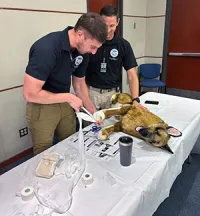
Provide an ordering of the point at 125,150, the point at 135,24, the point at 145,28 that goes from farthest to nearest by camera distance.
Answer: the point at 145,28, the point at 135,24, the point at 125,150

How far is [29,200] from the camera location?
2.97 ft

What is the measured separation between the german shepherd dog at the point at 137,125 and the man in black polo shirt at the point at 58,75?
0.22 meters

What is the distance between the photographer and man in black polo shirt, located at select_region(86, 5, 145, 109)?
193 centimetres

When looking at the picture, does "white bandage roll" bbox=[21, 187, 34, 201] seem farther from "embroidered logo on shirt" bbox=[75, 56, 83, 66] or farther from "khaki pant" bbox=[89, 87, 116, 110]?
Result: "khaki pant" bbox=[89, 87, 116, 110]

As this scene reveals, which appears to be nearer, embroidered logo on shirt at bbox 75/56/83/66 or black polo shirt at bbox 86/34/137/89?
embroidered logo on shirt at bbox 75/56/83/66

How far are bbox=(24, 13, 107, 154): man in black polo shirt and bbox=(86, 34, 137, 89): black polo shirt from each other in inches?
14.3

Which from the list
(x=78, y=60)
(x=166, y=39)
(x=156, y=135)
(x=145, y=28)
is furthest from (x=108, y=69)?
(x=145, y=28)

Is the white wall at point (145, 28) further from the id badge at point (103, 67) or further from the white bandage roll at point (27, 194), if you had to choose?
the white bandage roll at point (27, 194)

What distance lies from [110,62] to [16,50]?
0.92 m

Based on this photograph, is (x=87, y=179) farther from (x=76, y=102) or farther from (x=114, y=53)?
(x=114, y=53)

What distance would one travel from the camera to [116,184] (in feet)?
3.26

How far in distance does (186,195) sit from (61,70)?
1402mm

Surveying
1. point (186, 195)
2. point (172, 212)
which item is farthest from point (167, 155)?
point (186, 195)

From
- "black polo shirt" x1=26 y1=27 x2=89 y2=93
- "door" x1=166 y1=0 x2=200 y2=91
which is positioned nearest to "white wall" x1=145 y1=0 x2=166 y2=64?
"door" x1=166 y1=0 x2=200 y2=91
